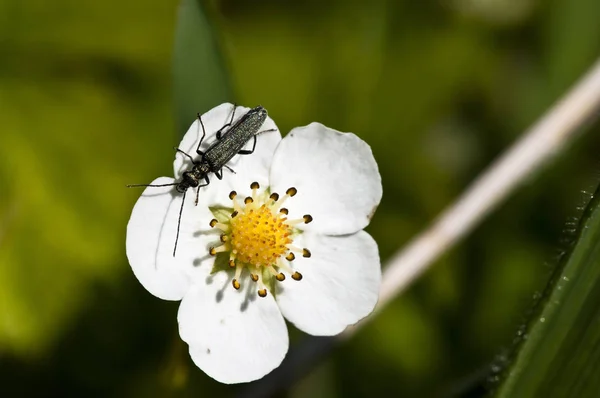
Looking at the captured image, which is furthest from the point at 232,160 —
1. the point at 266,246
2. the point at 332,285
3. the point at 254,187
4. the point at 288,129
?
the point at 288,129

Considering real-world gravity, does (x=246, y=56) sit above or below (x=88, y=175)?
above

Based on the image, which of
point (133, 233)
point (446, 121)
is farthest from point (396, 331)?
point (133, 233)

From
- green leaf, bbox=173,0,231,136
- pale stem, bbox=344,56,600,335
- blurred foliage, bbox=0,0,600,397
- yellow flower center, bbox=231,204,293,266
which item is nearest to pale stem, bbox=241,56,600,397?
pale stem, bbox=344,56,600,335

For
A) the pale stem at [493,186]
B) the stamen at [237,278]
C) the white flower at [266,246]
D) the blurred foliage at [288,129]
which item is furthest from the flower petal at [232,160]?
the pale stem at [493,186]

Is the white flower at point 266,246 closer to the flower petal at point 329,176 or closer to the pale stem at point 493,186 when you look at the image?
the flower petal at point 329,176

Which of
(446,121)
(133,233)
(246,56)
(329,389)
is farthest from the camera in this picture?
(446,121)

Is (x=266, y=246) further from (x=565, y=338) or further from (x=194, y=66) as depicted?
(x=565, y=338)

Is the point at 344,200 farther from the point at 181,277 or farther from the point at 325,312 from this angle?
the point at 181,277

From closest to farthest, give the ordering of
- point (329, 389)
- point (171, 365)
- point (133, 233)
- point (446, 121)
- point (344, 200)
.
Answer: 1. point (133, 233)
2. point (344, 200)
3. point (171, 365)
4. point (329, 389)
5. point (446, 121)

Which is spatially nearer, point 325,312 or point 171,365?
point 325,312
